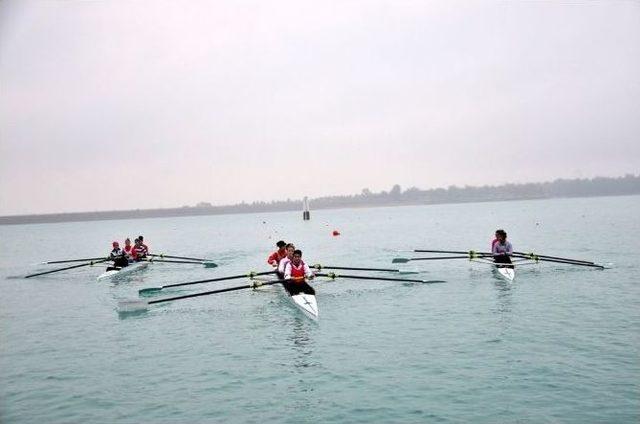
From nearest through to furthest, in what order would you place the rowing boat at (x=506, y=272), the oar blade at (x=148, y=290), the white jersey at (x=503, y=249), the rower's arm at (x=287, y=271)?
the rower's arm at (x=287, y=271), the oar blade at (x=148, y=290), the rowing boat at (x=506, y=272), the white jersey at (x=503, y=249)

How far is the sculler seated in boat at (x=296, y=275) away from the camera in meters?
17.6

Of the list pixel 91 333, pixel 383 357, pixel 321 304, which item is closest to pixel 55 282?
pixel 91 333

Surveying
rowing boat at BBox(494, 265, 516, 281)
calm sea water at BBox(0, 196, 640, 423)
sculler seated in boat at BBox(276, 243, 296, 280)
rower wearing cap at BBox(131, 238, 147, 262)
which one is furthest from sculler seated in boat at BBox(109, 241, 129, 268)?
rowing boat at BBox(494, 265, 516, 281)

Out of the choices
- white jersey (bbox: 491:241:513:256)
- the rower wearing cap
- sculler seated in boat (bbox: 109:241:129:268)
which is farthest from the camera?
the rower wearing cap

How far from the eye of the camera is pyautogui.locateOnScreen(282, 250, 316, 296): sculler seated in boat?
1764 centimetres

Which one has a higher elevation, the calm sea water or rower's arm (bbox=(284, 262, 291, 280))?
rower's arm (bbox=(284, 262, 291, 280))

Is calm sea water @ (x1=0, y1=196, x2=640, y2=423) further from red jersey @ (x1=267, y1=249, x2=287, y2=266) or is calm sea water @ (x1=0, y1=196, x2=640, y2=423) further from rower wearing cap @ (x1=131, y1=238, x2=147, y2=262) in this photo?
rower wearing cap @ (x1=131, y1=238, x2=147, y2=262)

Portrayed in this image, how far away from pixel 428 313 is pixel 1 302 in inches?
769

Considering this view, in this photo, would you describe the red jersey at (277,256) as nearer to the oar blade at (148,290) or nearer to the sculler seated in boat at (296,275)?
the sculler seated in boat at (296,275)

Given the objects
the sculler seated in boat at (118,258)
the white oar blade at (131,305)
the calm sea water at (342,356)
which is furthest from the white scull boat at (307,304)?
the sculler seated in boat at (118,258)

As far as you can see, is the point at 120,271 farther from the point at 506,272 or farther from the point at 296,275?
the point at 506,272

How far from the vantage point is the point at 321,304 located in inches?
744

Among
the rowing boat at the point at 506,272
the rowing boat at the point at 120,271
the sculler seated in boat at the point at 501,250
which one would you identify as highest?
the sculler seated in boat at the point at 501,250

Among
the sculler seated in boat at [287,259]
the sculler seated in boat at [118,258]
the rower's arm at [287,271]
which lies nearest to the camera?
the rower's arm at [287,271]
